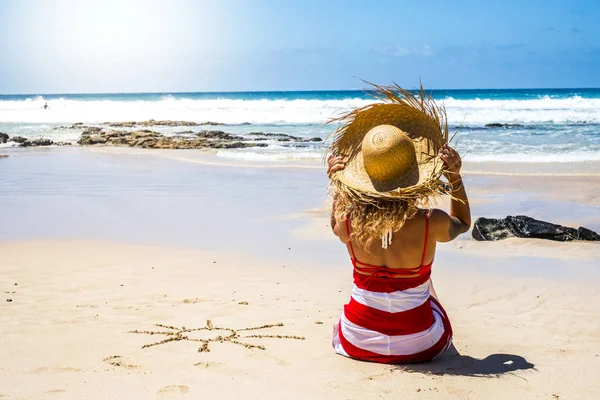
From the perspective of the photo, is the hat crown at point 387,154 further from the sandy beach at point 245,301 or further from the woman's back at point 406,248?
the sandy beach at point 245,301

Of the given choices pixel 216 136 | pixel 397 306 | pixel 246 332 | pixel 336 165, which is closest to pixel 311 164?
pixel 216 136

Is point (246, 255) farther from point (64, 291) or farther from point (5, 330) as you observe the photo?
point (5, 330)

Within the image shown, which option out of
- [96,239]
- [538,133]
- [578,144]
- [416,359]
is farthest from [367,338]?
[538,133]

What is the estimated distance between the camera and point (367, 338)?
11.3 ft

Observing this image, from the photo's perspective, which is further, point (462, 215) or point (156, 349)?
point (156, 349)

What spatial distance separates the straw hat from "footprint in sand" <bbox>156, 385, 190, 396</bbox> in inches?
49.7

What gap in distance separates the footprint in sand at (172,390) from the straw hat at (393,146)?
1.26m

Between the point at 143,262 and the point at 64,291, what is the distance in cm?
104

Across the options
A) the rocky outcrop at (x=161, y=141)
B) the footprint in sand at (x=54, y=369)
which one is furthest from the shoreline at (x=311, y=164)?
the footprint in sand at (x=54, y=369)

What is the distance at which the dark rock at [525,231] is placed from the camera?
6.78 meters

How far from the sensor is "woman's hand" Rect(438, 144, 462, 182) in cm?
318

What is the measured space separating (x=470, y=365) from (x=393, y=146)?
50.7 inches

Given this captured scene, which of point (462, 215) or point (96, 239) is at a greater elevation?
point (462, 215)

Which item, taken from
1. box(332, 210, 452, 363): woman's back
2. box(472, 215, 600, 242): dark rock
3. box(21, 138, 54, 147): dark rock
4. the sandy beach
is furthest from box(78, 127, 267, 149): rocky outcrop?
box(332, 210, 452, 363): woman's back
